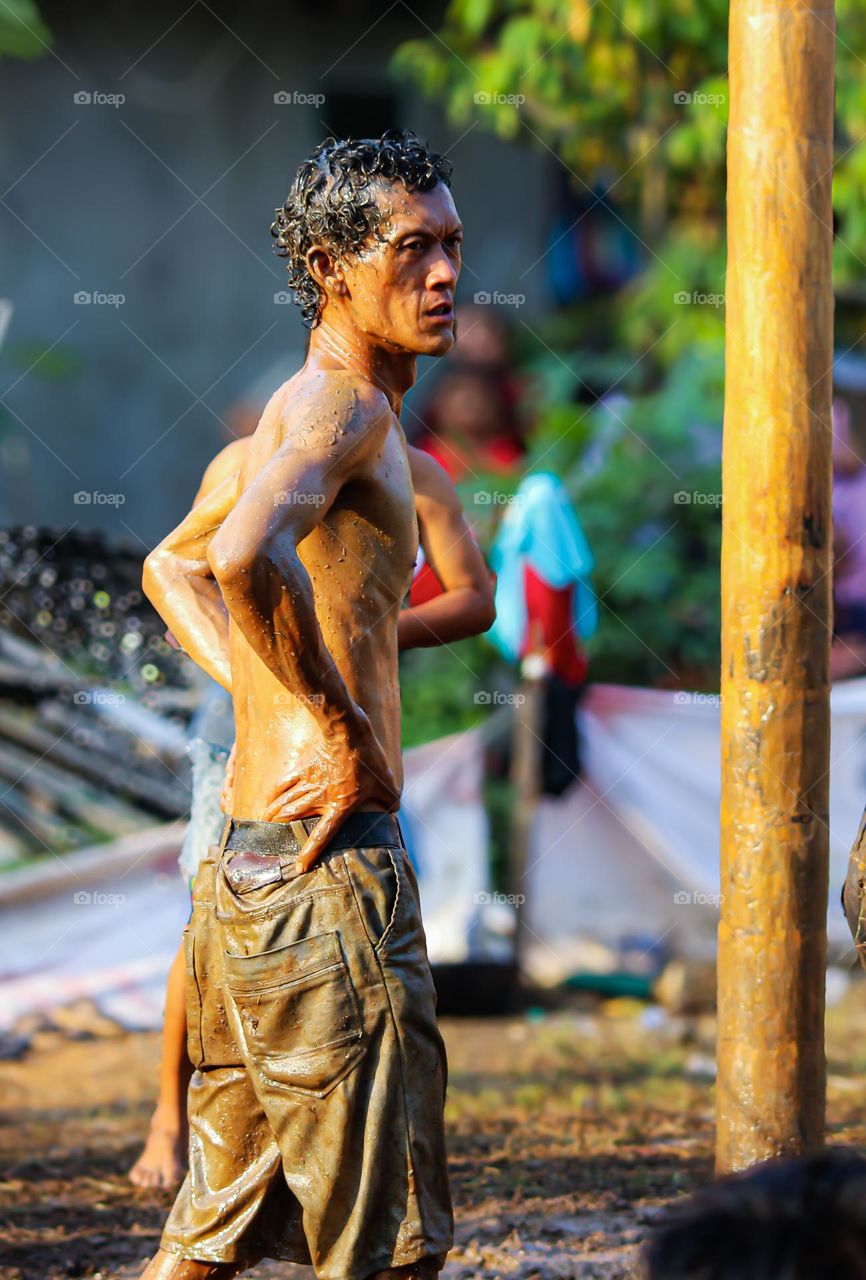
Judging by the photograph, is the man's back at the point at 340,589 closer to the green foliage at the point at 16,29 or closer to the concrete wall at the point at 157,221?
the green foliage at the point at 16,29

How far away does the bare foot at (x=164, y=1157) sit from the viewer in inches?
170

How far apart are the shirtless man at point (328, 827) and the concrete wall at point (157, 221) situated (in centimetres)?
688

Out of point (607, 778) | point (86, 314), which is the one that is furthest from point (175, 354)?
point (607, 778)

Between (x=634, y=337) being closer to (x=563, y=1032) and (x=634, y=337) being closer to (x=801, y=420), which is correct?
(x=563, y=1032)

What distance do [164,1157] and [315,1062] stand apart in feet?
6.36

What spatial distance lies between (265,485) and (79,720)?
4.68 m

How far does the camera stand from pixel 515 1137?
493 centimetres

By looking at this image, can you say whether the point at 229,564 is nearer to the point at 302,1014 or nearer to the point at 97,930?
the point at 302,1014

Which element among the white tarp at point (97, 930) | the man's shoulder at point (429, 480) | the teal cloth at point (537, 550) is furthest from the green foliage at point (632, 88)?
the man's shoulder at point (429, 480)

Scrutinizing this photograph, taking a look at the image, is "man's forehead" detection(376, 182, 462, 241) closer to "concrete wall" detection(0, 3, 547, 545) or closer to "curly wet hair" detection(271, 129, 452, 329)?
"curly wet hair" detection(271, 129, 452, 329)

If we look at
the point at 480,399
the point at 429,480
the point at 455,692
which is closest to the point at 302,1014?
the point at 429,480

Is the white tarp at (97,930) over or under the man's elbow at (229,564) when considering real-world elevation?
under

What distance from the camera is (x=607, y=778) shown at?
283 inches

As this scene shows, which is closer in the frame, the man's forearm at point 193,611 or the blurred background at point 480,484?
the man's forearm at point 193,611
